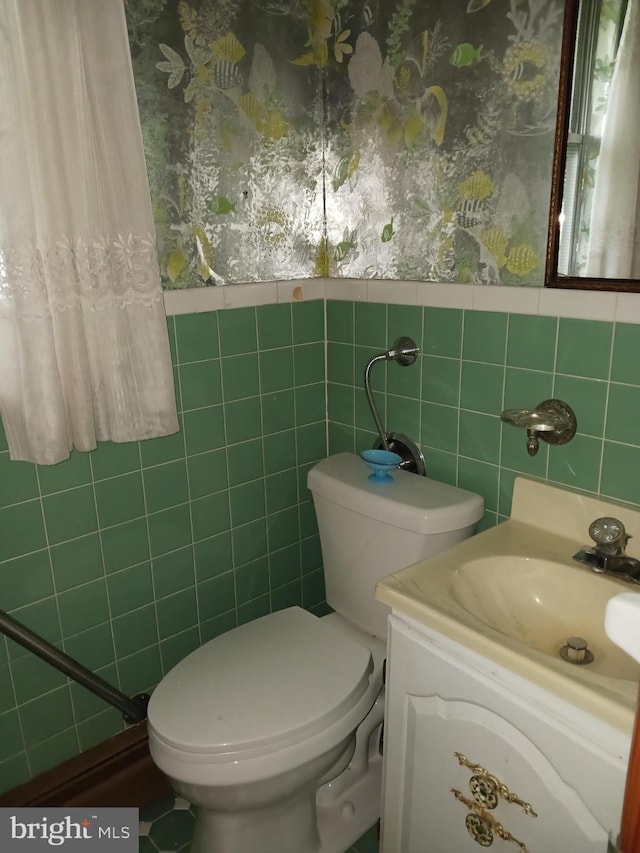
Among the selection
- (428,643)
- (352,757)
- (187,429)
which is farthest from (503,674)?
(187,429)

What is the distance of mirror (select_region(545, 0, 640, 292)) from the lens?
3.61 ft

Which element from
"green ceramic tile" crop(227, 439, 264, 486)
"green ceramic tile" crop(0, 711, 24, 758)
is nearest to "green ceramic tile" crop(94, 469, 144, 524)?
"green ceramic tile" crop(227, 439, 264, 486)

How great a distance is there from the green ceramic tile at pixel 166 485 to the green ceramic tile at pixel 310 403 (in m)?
0.37

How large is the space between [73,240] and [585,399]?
1.02 m

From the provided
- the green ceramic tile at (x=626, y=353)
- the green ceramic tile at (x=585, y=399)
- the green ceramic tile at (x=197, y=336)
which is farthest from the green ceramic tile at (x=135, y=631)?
the green ceramic tile at (x=626, y=353)

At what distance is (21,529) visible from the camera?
1.33 metres

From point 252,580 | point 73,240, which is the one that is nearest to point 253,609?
point 252,580

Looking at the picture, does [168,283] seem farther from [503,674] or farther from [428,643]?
[503,674]

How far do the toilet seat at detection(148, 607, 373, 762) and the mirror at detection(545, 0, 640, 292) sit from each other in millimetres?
906

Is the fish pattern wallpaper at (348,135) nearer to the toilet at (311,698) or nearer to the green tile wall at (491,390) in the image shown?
the green tile wall at (491,390)

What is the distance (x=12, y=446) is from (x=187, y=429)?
415 mm

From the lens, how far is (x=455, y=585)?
45.6 inches

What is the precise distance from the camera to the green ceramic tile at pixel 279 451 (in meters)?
1.72

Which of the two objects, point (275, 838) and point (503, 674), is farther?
point (275, 838)
